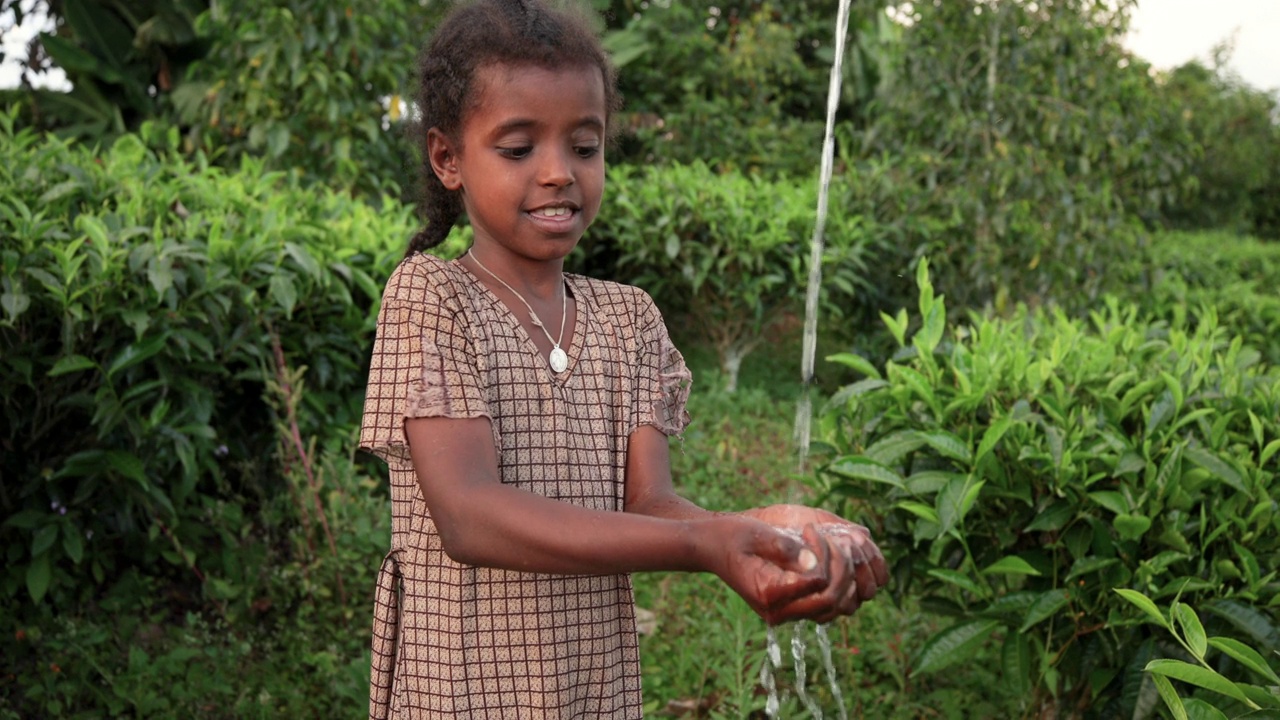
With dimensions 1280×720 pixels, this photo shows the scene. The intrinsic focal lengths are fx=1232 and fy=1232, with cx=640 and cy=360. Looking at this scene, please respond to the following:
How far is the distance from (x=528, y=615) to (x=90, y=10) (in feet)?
22.8

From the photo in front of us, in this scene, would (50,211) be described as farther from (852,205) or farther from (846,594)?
(852,205)

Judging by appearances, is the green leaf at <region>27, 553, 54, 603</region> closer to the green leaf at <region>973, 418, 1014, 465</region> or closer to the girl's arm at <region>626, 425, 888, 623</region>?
the girl's arm at <region>626, 425, 888, 623</region>

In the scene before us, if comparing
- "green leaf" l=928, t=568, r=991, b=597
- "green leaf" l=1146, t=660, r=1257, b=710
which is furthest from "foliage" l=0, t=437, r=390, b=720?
"green leaf" l=1146, t=660, r=1257, b=710

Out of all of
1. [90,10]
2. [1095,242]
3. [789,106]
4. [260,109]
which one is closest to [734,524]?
[1095,242]

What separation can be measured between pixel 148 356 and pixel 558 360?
1.90 metres

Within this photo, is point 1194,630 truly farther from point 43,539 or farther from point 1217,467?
point 43,539

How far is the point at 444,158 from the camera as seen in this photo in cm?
155

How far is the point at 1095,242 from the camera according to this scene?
5.84 meters

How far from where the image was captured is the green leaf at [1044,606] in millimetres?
2518

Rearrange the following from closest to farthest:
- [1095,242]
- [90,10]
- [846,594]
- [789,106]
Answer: [846,594] → [1095,242] → [90,10] → [789,106]

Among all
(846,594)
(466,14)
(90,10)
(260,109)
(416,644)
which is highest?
(90,10)

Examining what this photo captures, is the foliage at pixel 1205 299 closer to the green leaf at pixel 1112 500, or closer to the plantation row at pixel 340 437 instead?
the plantation row at pixel 340 437

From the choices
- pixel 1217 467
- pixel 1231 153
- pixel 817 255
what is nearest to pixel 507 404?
pixel 817 255

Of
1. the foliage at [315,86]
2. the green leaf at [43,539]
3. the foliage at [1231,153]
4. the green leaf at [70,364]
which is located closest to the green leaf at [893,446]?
the green leaf at [70,364]
